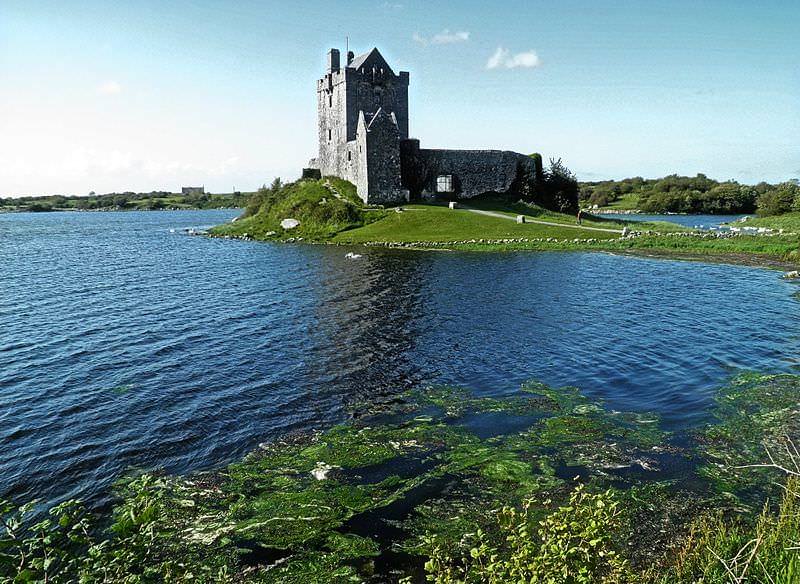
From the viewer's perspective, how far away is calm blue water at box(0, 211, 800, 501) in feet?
52.4

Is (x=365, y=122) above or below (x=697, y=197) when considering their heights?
above

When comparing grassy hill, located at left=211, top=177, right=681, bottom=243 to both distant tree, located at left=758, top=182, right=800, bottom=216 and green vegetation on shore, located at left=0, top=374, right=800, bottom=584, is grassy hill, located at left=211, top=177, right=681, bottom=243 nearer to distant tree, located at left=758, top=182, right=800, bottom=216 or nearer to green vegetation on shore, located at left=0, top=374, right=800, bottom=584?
distant tree, located at left=758, top=182, right=800, bottom=216

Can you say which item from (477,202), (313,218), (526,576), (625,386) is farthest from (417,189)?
(526,576)

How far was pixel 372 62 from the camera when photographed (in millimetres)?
73750

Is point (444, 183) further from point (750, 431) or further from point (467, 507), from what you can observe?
point (467, 507)

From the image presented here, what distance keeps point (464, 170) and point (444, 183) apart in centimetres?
351

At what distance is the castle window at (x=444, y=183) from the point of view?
245 feet

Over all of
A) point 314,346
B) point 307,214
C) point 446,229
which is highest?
point 307,214

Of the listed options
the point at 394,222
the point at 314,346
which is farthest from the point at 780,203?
the point at 314,346

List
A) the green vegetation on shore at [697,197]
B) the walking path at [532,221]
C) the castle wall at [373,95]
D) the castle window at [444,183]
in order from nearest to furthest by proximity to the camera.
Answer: the walking path at [532,221]
the castle wall at [373,95]
the castle window at [444,183]
the green vegetation on shore at [697,197]

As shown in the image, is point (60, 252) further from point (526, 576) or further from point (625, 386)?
point (526, 576)

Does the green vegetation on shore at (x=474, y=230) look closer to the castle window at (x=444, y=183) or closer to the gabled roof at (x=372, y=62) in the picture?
the castle window at (x=444, y=183)

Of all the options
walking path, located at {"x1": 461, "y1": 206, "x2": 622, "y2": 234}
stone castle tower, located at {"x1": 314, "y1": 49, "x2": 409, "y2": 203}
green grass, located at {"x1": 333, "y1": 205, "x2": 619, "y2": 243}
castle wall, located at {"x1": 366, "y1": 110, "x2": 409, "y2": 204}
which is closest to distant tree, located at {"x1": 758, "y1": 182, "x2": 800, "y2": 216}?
walking path, located at {"x1": 461, "y1": 206, "x2": 622, "y2": 234}

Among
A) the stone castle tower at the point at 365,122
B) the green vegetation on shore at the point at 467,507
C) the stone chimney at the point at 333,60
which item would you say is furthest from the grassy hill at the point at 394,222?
the green vegetation on shore at the point at 467,507
